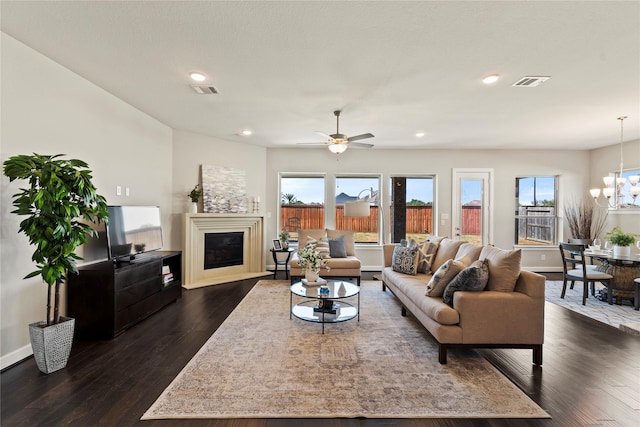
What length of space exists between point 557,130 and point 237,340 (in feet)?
19.5

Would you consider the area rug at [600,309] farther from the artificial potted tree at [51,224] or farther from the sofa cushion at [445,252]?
the artificial potted tree at [51,224]

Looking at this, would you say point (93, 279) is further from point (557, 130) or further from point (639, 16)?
point (557, 130)

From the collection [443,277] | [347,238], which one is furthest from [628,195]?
[443,277]

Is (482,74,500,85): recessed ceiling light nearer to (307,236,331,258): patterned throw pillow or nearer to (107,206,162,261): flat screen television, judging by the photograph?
(307,236,331,258): patterned throw pillow

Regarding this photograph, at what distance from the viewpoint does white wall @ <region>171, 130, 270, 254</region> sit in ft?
17.2

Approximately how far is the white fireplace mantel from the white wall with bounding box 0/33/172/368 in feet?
4.37

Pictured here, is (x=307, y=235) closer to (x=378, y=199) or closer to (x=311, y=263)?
(x=378, y=199)

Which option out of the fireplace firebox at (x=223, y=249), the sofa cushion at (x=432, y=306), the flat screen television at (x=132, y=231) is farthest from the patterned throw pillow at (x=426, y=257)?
the flat screen television at (x=132, y=231)

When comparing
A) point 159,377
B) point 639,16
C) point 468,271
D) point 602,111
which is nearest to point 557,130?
point 602,111

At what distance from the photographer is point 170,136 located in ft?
16.8

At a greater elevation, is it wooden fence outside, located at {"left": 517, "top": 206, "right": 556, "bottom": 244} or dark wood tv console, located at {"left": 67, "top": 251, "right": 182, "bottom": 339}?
wooden fence outside, located at {"left": 517, "top": 206, "right": 556, "bottom": 244}

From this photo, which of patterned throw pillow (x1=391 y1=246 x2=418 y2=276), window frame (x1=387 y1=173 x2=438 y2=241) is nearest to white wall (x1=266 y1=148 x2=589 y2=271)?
window frame (x1=387 y1=173 x2=438 y2=241)

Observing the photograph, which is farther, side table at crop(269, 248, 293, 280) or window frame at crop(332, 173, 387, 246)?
window frame at crop(332, 173, 387, 246)

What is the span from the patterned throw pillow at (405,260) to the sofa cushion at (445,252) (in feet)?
0.94
